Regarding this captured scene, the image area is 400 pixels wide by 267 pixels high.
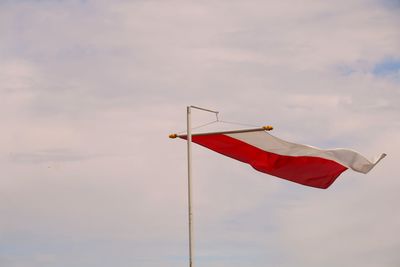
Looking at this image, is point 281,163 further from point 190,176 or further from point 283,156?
point 190,176

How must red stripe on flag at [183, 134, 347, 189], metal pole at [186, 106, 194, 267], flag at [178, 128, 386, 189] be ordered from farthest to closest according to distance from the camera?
red stripe on flag at [183, 134, 347, 189]
flag at [178, 128, 386, 189]
metal pole at [186, 106, 194, 267]

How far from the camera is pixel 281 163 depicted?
45750mm

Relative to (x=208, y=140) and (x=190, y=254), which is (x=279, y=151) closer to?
(x=208, y=140)

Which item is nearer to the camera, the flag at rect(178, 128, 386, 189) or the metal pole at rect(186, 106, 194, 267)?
the metal pole at rect(186, 106, 194, 267)

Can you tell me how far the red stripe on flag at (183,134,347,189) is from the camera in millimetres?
45219

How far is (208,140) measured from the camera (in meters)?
45.0

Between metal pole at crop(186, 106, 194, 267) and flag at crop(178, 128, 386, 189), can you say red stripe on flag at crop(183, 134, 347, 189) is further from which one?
metal pole at crop(186, 106, 194, 267)

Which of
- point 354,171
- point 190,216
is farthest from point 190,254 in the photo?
point 354,171

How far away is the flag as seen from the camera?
45062 millimetres

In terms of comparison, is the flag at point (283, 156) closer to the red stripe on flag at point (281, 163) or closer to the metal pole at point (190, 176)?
the red stripe on flag at point (281, 163)

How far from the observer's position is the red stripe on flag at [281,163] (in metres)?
45.2

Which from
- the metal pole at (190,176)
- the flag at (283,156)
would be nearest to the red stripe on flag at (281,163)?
the flag at (283,156)

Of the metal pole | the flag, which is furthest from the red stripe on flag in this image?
the metal pole

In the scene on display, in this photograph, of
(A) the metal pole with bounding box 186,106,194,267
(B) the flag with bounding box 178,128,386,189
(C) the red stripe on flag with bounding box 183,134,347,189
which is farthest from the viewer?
(C) the red stripe on flag with bounding box 183,134,347,189
